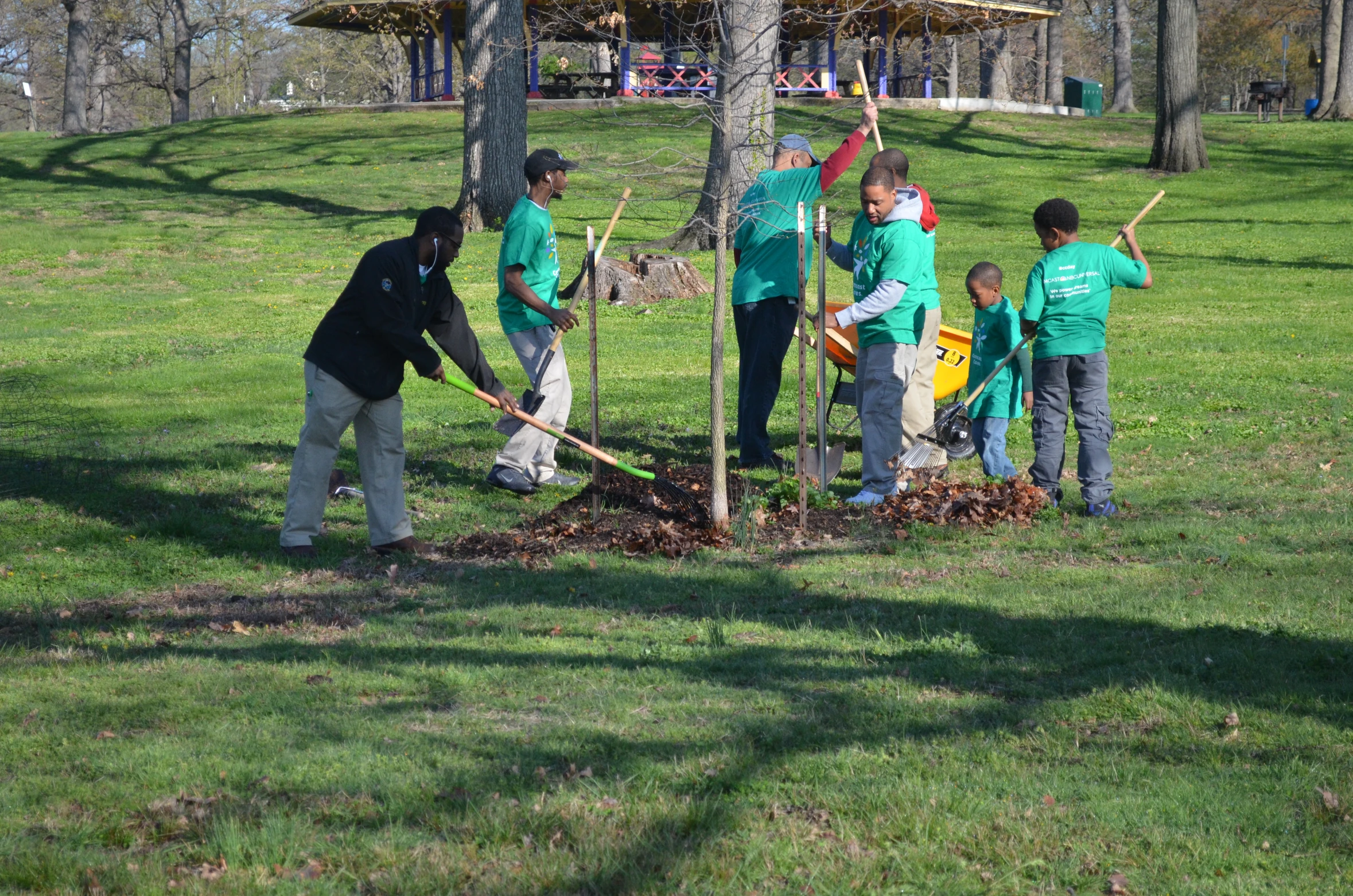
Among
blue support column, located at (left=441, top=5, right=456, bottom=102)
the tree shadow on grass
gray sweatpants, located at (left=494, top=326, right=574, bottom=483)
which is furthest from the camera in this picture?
blue support column, located at (left=441, top=5, right=456, bottom=102)

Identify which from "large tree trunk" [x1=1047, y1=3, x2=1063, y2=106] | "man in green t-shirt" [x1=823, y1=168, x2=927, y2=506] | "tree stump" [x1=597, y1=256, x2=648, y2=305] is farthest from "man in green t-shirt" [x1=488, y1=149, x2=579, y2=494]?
"large tree trunk" [x1=1047, y1=3, x2=1063, y2=106]

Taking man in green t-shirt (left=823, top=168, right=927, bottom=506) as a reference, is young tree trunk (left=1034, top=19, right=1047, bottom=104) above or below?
above

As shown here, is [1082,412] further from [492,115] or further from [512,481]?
[492,115]

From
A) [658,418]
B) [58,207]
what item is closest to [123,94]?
[58,207]

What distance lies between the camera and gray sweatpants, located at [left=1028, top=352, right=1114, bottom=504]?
7262mm

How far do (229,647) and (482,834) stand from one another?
2276 mm

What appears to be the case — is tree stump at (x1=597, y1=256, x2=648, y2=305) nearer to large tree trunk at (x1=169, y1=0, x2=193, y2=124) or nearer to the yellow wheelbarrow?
the yellow wheelbarrow

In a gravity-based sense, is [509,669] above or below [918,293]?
below

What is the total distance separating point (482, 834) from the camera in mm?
3465

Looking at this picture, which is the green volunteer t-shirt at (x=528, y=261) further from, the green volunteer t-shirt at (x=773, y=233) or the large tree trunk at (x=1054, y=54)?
the large tree trunk at (x=1054, y=54)

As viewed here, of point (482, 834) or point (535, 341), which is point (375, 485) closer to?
point (535, 341)

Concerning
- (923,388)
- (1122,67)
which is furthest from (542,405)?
(1122,67)

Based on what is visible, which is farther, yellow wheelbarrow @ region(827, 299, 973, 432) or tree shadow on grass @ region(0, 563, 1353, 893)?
yellow wheelbarrow @ region(827, 299, 973, 432)

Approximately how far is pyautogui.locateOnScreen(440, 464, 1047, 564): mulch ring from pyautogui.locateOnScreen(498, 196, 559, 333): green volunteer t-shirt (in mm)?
1247
